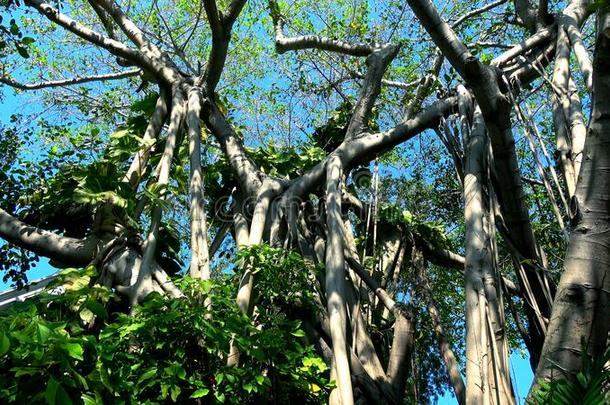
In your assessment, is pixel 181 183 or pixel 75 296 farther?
pixel 181 183

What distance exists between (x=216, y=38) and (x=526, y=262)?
289cm

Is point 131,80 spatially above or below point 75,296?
above

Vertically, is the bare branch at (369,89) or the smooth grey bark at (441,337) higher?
the bare branch at (369,89)

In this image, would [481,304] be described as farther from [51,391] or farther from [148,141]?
[148,141]

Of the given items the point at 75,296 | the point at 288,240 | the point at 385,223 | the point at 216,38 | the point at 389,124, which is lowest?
the point at 75,296

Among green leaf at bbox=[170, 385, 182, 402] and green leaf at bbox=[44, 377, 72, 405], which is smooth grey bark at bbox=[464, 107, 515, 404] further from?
green leaf at bbox=[44, 377, 72, 405]

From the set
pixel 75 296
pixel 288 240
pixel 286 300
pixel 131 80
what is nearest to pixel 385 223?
pixel 288 240

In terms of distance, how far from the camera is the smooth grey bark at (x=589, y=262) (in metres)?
2.11

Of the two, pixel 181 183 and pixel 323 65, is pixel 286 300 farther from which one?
pixel 323 65

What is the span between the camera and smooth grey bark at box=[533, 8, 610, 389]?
2107 millimetres

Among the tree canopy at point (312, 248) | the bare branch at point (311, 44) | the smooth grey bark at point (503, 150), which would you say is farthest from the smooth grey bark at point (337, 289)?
the bare branch at point (311, 44)

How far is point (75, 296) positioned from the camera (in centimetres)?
317

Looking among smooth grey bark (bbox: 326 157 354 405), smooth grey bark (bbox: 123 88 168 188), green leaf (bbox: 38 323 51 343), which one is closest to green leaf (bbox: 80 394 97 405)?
green leaf (bbox: 38 323 51 343)

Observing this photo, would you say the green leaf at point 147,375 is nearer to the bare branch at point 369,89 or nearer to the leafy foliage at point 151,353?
the leafy foliage at point 151,353
